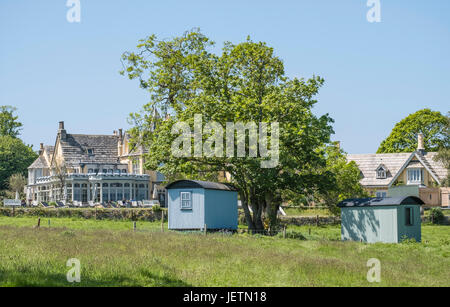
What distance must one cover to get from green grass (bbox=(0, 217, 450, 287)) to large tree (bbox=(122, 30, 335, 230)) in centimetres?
866

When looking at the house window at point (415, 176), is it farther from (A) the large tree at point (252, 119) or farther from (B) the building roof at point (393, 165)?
(A) the large tree at point (252, 119)

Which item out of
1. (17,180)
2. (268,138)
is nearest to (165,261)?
(268,138)

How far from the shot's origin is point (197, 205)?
38219 millimetres

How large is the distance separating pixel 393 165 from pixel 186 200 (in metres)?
43.0

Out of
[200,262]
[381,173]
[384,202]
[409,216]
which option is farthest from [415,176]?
[200,262]

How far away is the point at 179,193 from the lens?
128ft

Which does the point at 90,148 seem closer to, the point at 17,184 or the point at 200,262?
the point at 17,184

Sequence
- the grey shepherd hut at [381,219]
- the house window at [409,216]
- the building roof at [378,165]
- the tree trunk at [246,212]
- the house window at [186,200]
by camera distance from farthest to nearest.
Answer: the building roof at [378,165]
the tree trunk at [246,212]
the house window at [186,200]
the house window at [409,216]
the grey shepherd hut at [381,219]

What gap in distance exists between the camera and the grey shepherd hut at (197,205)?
38.1 metres

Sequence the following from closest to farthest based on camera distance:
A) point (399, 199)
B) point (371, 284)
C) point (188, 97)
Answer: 1. point (371, 284)
2. point (399, 199)
3. point (188, 97)

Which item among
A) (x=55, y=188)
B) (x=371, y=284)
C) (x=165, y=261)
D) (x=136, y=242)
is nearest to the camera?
(x=371, y=284)

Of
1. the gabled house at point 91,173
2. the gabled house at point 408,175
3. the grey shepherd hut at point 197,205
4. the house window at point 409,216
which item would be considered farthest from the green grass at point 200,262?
the gabled house at point 408,175

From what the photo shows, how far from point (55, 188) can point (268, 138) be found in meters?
45.4
